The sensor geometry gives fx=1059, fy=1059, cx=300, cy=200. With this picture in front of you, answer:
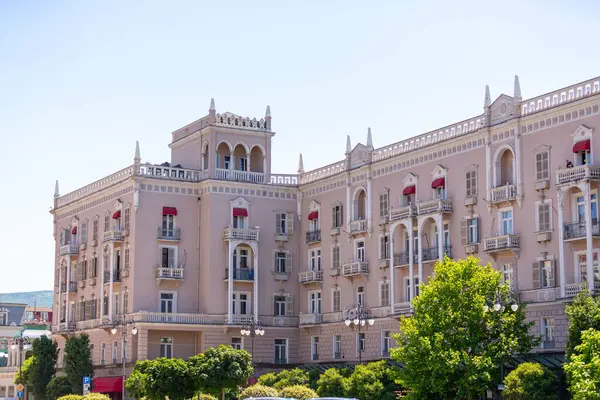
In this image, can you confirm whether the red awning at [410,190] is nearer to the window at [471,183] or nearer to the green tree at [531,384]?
the window at [471,183]

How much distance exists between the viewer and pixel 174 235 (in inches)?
2992

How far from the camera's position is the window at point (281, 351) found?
77.4 meters

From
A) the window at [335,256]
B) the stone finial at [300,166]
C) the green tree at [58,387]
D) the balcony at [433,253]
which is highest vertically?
the stone finial at [300,166]

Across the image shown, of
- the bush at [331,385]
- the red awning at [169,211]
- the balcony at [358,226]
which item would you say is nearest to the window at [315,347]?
the balcony at [358,226]

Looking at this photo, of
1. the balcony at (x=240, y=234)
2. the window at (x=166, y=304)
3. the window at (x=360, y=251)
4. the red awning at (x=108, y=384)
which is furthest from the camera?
the balcony at (x=240, y=234)

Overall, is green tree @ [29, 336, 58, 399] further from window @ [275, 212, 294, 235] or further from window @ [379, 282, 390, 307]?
window @ [379, 282, 390, 307]

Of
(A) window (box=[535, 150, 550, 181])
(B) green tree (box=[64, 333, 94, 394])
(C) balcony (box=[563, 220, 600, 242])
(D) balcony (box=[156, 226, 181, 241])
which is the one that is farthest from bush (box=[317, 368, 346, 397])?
(B) green tree (box=[64, 333, 94, 394])

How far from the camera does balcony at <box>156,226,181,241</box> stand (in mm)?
75562

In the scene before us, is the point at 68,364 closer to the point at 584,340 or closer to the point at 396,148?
the point at 396,148

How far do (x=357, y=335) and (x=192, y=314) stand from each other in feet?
38.8

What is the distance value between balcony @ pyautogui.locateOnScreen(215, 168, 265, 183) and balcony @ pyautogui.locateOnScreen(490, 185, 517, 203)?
920 inches

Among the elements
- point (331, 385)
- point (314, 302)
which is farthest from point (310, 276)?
point (331, 385)

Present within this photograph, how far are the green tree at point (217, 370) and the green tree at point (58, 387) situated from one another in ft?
84.3

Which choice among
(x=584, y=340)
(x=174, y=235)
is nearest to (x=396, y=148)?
(x=174, y=235)
